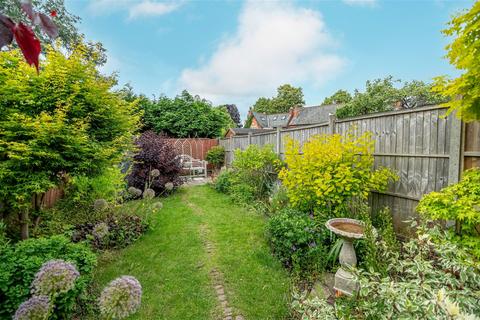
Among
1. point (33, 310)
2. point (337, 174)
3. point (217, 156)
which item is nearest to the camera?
point (33, 310)

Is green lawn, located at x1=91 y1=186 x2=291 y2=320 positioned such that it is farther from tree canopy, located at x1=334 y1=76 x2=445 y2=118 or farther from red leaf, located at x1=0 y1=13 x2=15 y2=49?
tree canopy, located at x1=334 y1=76 x2=445 y2=118

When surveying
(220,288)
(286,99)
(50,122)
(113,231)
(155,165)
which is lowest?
(220,288)

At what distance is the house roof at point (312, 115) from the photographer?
96.3 feet

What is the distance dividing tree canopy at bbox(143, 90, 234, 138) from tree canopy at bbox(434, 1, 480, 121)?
13.9 metres

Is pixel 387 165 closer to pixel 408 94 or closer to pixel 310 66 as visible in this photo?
pixel 310 66

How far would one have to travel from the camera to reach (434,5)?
3.58 meters

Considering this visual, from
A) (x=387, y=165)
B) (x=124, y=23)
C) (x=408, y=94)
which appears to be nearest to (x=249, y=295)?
(x=387, y=165)

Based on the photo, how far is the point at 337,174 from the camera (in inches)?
140

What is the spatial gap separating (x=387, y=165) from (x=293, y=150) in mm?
1444

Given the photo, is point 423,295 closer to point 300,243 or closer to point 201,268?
point 300,243

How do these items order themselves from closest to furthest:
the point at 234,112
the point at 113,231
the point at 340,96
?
1. the point at 113,231
2. the point at 340,96
3. the point at 234,112

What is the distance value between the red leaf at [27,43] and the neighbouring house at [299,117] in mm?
26292

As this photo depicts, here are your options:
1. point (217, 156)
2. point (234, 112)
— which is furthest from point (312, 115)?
point (217, 156)

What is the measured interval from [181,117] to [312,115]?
20.7 meters
